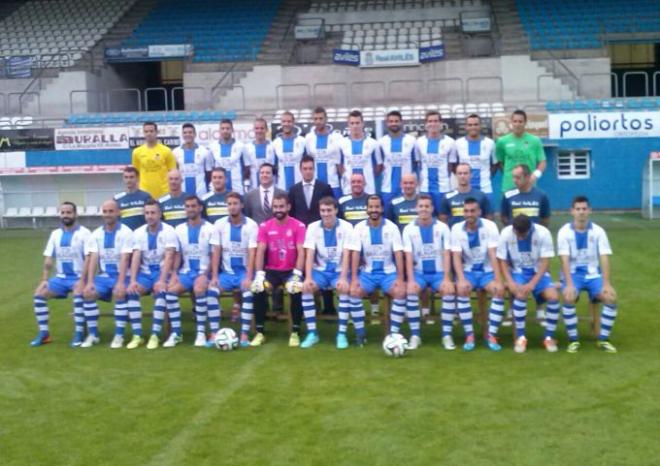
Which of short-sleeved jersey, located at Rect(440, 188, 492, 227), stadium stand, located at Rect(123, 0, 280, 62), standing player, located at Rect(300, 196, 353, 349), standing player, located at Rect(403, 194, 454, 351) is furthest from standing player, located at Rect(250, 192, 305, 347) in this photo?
stadium stand, located at Rect(123, 0, 280, 62)

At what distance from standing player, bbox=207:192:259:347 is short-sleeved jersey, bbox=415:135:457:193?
2.18m

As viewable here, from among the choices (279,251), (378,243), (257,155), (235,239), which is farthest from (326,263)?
(257,155)

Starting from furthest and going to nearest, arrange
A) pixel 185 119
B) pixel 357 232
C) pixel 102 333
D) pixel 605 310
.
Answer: pixel 185 119
pixel 102 333
pixel 357 232
pixel 605 310

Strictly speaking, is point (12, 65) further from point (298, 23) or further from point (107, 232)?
point (107, 232)

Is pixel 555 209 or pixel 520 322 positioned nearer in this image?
pixel 520 322

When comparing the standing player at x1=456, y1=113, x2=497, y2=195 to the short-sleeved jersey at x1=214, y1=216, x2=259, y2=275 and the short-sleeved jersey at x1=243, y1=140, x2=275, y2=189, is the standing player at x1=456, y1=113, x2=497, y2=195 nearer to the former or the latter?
the short-sleeved jersey at x1=243, y1=140, x2=275, y2=189

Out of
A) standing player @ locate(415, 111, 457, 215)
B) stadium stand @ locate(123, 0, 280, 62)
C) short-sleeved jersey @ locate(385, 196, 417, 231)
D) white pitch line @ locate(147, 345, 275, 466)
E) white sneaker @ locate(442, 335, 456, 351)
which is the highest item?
stadium stand @ locate(123, 0, 280, 62)

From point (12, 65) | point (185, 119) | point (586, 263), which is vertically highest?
point (12, 65)

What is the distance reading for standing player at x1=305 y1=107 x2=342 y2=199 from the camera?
10.2 metres

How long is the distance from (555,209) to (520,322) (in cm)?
1223

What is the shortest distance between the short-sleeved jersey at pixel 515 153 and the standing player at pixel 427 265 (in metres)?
1.77

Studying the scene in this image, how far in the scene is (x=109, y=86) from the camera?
25.7 metres

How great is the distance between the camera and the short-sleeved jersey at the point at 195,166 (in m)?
10.8

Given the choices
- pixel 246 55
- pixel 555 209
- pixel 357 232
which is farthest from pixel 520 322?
pixel 246 55
